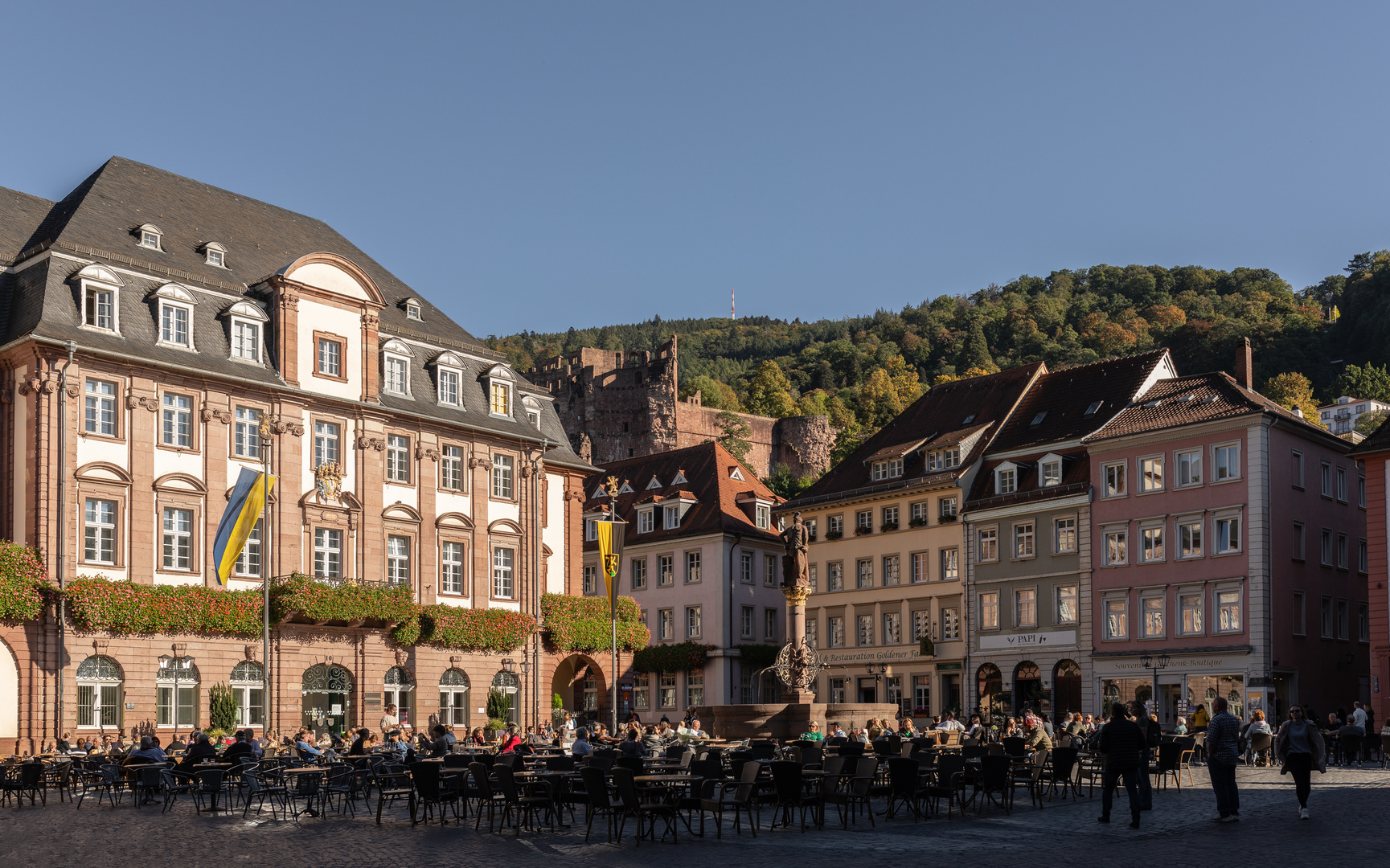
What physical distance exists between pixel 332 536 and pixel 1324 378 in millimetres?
78063

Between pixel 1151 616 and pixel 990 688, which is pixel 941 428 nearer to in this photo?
pixel 990 688

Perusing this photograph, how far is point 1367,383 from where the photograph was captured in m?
99.2

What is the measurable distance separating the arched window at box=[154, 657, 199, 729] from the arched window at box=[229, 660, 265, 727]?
1229 millimetres

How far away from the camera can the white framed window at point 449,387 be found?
4806 cm

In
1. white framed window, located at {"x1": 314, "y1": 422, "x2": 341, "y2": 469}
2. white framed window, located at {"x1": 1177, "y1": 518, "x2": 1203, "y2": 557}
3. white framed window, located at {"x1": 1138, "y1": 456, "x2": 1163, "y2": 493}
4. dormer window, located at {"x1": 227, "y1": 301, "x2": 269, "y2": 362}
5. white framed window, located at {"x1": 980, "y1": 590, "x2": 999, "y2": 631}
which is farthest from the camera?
white framed window, located at {"x1": 980, "y1": 590, "x2": 999, "y2": 631}

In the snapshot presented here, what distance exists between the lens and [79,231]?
133ft

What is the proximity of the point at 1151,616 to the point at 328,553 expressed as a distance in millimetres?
26224

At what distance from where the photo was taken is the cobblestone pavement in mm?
17109

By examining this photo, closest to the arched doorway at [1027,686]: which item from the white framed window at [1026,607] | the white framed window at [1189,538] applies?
the white framed window at [1026,607]

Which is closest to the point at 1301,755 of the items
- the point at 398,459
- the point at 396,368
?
the point at 398,459

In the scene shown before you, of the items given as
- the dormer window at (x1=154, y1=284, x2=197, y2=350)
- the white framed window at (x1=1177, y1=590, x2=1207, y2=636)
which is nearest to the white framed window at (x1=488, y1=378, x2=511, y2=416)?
the dormer window at (x1=154, y1=284, x2=197, y2=350)

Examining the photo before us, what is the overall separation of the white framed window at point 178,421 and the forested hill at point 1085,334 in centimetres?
7250

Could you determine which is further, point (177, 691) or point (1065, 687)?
point (1065, 687)

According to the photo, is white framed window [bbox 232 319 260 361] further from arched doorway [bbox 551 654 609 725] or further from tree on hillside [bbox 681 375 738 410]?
tree on hillside [bbox 681 375 738 410]
